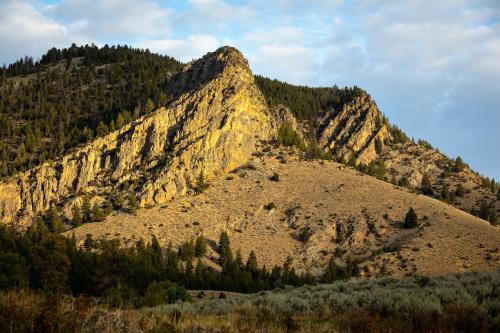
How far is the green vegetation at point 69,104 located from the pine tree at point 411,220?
2939 inches

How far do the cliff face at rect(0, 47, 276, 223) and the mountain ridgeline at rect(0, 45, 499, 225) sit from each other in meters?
0.27

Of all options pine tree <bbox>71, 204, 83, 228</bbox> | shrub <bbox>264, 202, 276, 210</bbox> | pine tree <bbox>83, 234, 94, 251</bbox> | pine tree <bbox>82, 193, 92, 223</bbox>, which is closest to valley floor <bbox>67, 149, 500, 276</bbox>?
shrub <bbox>264, 202, 276, 210</bbox>

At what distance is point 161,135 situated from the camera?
127m

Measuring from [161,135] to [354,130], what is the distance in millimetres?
81926

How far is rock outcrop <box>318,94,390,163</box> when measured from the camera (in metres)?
174

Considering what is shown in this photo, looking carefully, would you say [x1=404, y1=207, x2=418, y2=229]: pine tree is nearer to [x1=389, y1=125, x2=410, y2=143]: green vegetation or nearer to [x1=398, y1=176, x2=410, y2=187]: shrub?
[x1=398, y1=176, x2=410, y2=187]: shrub

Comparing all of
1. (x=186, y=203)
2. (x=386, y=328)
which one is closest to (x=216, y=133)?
(x=186, y=203)

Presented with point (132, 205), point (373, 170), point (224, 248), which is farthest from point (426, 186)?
point (132, 205)

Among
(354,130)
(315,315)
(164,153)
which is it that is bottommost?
(315,315)

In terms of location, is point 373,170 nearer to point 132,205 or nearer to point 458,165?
point 458,165

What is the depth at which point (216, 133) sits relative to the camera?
416 feet

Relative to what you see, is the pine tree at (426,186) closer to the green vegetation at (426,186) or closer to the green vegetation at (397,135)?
the green vegetation at (426,186)

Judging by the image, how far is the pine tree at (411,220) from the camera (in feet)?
325

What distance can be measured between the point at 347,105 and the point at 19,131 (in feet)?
382
